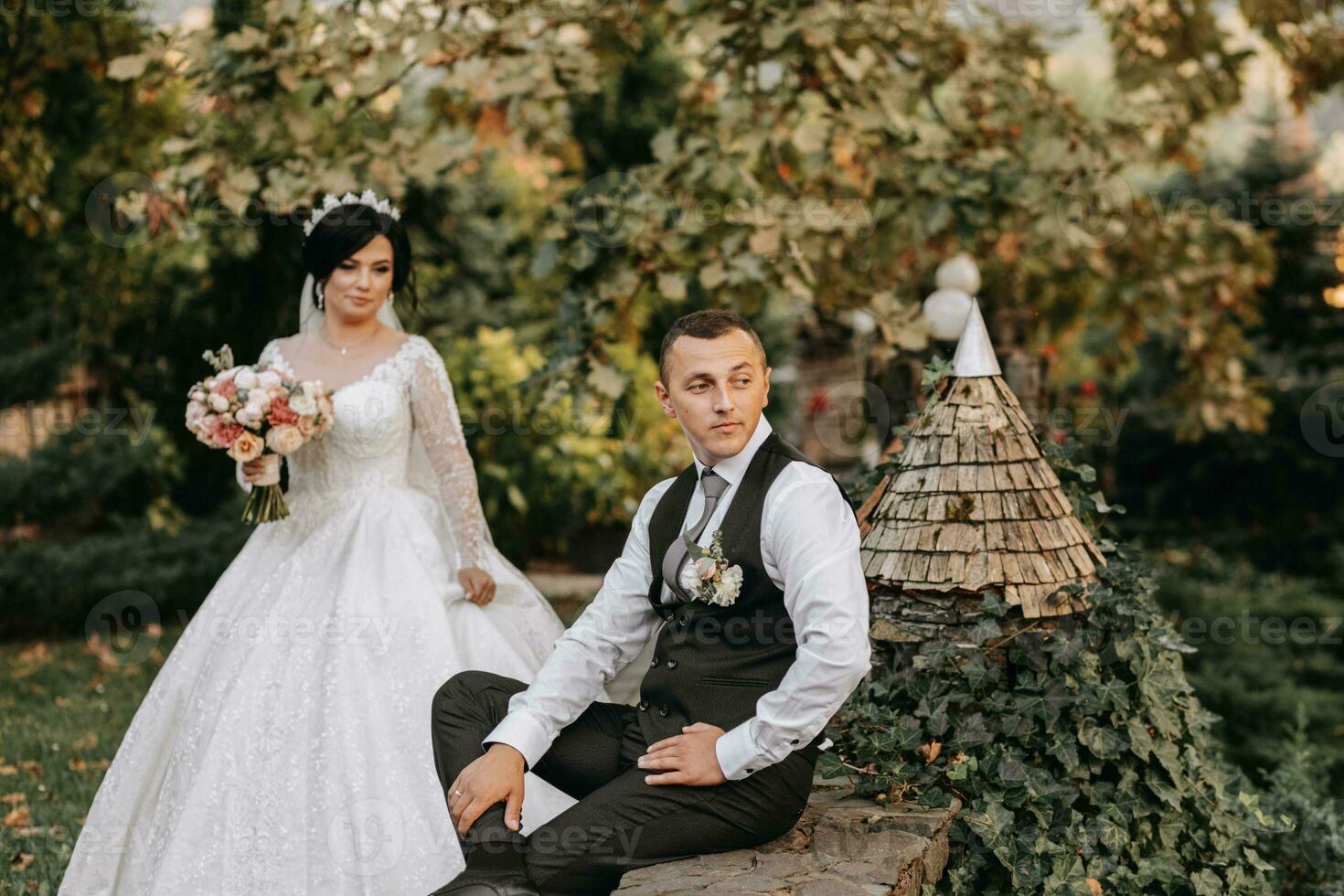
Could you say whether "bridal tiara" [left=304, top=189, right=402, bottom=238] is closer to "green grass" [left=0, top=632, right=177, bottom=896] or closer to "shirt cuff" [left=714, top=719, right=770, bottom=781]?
"green grass" [left=0, top=632, right=177, bottom=896]

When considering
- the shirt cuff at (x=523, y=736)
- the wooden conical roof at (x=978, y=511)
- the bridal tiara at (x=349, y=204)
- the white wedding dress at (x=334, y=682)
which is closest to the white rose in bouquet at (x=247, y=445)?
the white wedding dress at (x=334, y=682)

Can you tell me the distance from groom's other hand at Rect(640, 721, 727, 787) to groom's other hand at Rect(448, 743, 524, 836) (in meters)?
0.28

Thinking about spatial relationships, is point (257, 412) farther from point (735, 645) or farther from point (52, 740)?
point (52, 740)

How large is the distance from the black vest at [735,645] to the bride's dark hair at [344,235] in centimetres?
210

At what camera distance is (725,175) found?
5.39 meters

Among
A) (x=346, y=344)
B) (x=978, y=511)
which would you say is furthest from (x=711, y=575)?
(x=346, y=344)

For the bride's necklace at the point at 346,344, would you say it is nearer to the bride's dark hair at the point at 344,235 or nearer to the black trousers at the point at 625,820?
the bride's dark hair at the point at 344,235

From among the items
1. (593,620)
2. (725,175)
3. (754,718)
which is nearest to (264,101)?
(725,175)

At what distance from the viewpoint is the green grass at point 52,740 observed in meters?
4.06

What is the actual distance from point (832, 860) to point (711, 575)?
70cm

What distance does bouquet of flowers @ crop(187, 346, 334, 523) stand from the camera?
3826mm

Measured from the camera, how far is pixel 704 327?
105 inches

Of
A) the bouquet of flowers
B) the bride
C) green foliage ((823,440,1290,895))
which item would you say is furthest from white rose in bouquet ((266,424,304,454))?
green foliage ((823,440,1290,895))

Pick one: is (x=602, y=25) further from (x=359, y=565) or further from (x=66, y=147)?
(x=66, y=147)
